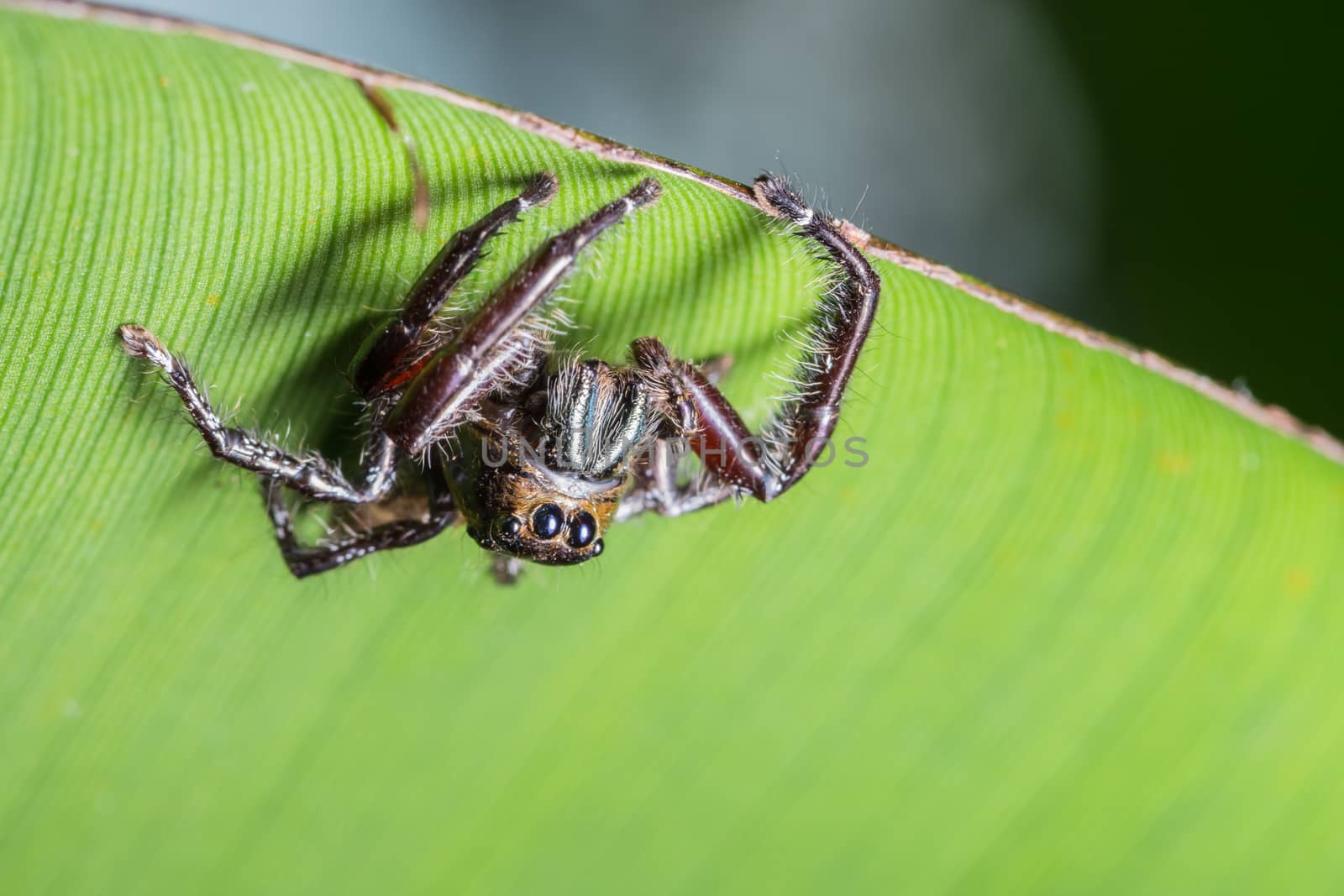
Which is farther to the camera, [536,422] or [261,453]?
[536,422]

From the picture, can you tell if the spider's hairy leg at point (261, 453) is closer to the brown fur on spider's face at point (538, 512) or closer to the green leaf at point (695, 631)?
the green leaf at point (695, 631)

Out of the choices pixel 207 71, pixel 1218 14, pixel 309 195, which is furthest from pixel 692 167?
pixel 1218 14

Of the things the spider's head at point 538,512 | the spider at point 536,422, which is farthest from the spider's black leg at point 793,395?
the spider's head at point 538,512

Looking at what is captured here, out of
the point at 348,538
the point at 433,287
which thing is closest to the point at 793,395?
the point at 433,287

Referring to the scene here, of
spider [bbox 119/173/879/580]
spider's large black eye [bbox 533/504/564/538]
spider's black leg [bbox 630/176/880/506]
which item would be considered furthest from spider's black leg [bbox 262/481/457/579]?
spider's black leg [bbox 630/176/880/506]

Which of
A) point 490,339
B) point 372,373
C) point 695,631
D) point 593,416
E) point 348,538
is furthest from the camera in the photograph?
point 695,631

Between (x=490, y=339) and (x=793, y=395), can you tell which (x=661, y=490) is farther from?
(x=490, y=339)
